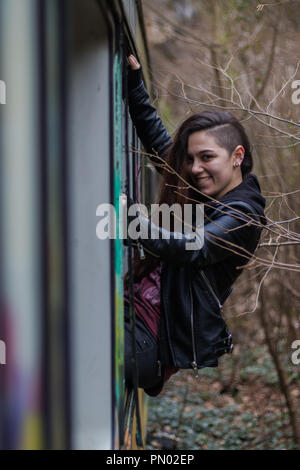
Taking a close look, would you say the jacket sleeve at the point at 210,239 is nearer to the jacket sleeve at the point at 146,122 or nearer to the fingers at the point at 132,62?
the jacket sleeve at the point at 146,122

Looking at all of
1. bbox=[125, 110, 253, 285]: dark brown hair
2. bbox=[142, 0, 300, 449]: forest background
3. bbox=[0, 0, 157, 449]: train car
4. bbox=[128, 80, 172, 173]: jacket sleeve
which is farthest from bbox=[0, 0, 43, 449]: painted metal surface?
bbox=[142, 0, 300, 449]: forest background

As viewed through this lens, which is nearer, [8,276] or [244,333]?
[8,276]

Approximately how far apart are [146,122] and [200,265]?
1.03m

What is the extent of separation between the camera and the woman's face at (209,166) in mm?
2842

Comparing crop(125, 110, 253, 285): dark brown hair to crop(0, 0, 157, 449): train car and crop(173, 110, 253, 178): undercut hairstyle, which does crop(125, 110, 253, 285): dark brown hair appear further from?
crop(0, 0, 157, 449): train car

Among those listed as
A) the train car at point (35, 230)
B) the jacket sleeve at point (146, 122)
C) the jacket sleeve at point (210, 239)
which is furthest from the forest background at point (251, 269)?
the train car at point (35, 230)

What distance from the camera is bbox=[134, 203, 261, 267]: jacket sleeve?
2367 millimetres

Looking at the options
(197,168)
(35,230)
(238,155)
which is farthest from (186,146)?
(35,230)

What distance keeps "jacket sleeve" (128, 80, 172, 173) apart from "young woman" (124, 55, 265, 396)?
0.13 meters

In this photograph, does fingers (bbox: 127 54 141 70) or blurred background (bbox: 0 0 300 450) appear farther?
fingers (bbox: 127 54 141 70)
